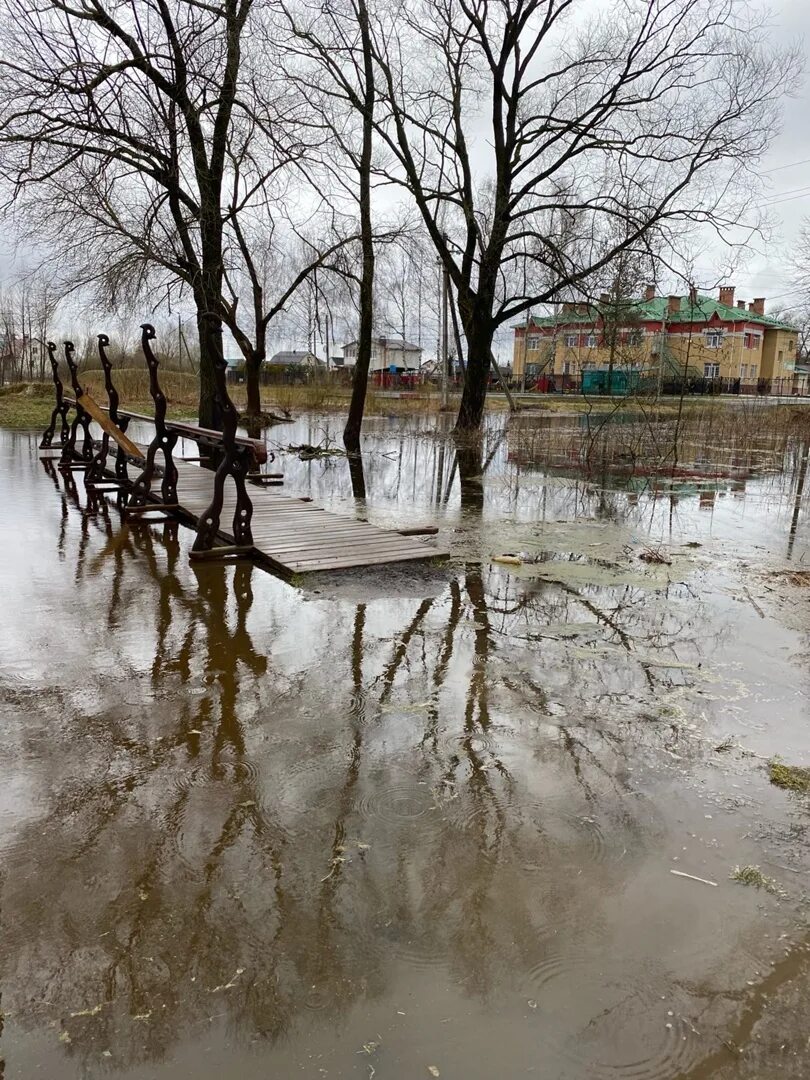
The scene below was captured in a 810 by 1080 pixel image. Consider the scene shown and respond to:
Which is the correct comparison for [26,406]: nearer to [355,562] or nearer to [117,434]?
[117,434]

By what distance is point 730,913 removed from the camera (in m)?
2.56

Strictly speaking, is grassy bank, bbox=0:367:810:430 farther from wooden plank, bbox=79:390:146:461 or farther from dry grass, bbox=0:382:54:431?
wooden plank, bbox=79:390:146:461

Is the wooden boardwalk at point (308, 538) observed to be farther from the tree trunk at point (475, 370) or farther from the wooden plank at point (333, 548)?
the tree trunk at point (475, 370)

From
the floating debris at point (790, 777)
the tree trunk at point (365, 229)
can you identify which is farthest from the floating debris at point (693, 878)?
the tree trunk at point (365, 229)

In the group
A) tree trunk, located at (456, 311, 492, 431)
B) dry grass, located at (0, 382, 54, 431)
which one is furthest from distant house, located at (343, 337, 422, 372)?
tree trunk, located at (456, 311, 492, 431)

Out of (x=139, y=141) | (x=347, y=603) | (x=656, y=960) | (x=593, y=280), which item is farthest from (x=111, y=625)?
(x=593, y=280)

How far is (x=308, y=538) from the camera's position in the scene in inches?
295

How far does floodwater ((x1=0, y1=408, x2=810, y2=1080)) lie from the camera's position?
208 cm

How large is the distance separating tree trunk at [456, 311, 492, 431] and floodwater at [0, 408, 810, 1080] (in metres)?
14.7

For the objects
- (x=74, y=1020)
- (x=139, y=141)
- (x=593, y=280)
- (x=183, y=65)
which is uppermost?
(x=183, y=65)

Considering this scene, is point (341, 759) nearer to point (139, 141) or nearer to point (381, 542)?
point (381, 542)

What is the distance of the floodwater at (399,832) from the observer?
6.82ft

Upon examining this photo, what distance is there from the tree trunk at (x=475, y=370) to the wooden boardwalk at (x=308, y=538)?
1167cm

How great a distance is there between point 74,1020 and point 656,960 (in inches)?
65.7
